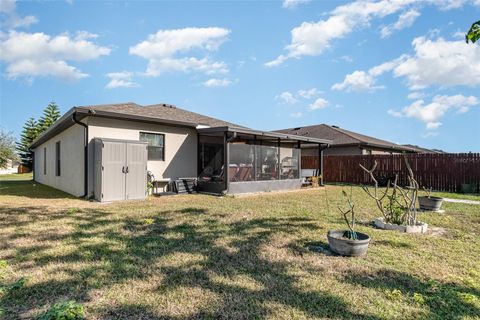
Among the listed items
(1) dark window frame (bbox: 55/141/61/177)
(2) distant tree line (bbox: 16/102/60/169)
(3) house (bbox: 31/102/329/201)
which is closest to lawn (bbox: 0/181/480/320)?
(3) house (bbox: 31/102/329/201)

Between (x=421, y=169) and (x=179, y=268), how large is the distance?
14.8m

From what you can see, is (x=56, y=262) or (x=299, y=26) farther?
(x=299, y=26)

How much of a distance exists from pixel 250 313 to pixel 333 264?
1.66 metres

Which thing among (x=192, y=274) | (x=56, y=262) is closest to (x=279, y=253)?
(x=192, y=274)

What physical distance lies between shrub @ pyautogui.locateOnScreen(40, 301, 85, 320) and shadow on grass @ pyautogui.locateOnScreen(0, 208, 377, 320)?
18cm

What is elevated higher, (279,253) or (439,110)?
(439,110)

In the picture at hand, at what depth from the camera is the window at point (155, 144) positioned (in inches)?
408

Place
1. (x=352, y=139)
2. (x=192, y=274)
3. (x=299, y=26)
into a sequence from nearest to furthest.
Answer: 1. (x=192, y=274)
2. (x=299, y=26)
3. (x=352, y=139)

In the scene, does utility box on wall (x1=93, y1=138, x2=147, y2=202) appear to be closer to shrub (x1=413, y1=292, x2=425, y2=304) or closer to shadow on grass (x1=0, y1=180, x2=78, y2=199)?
shadow on grass (x1=0, y1=180, x2=78, y2=199)

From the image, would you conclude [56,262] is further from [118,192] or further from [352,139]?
[352,139]

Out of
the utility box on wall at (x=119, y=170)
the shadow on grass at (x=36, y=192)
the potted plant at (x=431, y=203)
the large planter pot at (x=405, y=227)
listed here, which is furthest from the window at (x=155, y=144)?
the potted plant at (x=431, y=203)

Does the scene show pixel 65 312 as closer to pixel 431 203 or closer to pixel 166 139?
pixel 431 203

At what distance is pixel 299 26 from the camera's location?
951 centimetres

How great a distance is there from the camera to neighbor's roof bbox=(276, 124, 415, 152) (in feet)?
60.1
